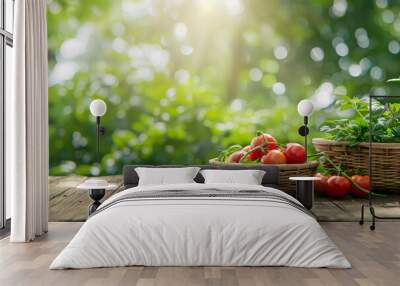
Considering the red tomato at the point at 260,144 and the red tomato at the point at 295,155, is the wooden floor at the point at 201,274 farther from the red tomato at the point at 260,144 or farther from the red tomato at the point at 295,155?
the red tomato at the point at 260,144

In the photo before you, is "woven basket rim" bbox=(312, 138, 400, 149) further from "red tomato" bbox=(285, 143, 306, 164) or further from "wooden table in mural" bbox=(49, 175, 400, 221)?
"red tomato" bbox=(285, 143, 306, 164)

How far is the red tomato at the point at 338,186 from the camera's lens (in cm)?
676

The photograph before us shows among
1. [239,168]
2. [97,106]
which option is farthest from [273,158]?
[97,106]

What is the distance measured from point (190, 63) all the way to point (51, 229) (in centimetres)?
354

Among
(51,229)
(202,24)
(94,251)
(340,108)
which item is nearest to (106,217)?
(94,251)

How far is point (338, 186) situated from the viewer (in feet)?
22.2

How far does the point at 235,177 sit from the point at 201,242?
163 centimetres

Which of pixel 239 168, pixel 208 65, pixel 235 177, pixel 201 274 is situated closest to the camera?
pixel 201 274

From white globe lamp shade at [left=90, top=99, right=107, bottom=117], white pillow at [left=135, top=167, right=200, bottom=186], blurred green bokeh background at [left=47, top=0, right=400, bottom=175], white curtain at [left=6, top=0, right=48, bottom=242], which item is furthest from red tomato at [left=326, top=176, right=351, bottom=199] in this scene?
white curtain at [left=6, top=0, right=48, bottom=242]

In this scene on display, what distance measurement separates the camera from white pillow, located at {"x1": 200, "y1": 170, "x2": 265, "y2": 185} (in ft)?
18.0

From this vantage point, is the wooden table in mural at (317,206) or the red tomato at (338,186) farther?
the red tomato at (338,186)

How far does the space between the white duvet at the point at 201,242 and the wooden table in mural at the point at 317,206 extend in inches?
68.2

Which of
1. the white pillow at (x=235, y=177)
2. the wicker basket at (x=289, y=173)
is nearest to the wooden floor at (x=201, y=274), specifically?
the white pillow at (x=235, y=177)

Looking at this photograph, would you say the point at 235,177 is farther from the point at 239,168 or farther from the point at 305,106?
the point at 305,106
